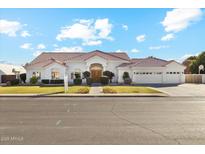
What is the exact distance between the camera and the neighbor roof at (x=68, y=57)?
154ft

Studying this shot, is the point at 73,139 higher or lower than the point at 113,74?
lower

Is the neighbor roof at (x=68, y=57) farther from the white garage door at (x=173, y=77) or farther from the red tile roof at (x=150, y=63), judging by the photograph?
the white garage door at (x=173, y=77)

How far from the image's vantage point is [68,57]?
168ft

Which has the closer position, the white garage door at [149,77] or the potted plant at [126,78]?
the potted plant at [126,78]

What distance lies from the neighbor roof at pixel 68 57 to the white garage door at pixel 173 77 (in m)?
7.49

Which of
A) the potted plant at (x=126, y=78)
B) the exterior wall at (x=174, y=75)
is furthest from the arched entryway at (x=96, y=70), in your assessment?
the exterior wall at (x=174, y=75)

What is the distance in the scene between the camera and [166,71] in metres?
45.4

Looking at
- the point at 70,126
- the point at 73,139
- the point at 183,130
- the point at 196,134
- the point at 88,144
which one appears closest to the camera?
the point at 88,144

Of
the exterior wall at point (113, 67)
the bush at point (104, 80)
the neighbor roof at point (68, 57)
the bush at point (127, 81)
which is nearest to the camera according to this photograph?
the bush at point (104, 80)

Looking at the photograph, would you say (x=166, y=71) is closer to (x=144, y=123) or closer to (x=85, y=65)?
(x=85, y=65)

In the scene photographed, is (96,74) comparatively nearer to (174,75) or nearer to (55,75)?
(55,75)

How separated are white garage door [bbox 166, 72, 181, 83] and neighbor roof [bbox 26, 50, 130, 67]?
749 cm
